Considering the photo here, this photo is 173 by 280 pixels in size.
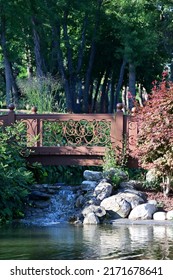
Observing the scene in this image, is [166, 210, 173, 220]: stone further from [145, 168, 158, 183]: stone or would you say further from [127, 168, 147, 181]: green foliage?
[127, 168, 147, 181]: green foliage

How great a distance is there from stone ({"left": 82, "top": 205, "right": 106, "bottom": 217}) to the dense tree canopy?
18.5 meters

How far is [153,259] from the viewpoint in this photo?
8812mm

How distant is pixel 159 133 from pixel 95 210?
6.98 ft

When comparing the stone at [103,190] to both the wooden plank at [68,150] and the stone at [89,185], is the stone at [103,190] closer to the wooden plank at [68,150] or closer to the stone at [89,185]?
the stone at [89,185]

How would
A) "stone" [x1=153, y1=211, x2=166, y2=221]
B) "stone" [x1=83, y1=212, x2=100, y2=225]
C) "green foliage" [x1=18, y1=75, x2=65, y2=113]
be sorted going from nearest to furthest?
1. "stone" [x1=83, y1=212, x2=100, y2=225]
2. "stone" [x1=153, y1=211, x2=166, y2=221]
3. "green foliage" [x1=18, y1=75, x2=65, y2=113]

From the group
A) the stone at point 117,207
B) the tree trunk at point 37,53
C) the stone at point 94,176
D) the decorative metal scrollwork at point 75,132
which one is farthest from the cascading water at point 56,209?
the tree trunk at point 37,53

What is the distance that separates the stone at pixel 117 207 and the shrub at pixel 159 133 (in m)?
1.22

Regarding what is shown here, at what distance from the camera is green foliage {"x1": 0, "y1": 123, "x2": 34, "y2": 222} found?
13.0 m

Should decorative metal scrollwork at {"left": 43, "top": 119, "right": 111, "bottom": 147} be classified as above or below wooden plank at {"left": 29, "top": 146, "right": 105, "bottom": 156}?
above

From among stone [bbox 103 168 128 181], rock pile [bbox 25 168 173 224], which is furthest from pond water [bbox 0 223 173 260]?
stone [bbox 103 168 128 181]

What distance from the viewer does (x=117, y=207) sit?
13055 millimetres

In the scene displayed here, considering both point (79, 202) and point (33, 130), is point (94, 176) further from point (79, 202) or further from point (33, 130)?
point (33, 130)
